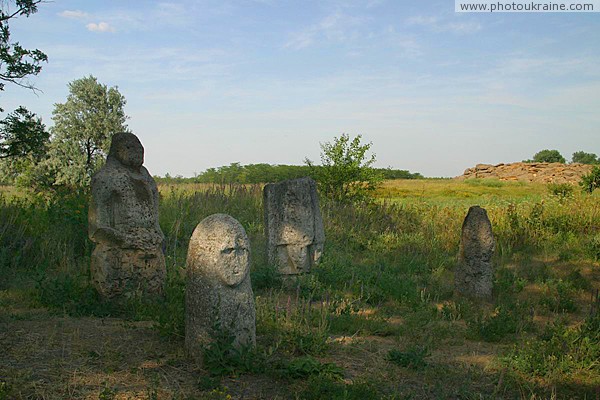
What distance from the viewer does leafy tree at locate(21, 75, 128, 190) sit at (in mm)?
28625

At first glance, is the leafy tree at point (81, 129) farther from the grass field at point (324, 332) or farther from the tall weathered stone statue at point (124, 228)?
the tall weathered stone statue at point (124, 228)

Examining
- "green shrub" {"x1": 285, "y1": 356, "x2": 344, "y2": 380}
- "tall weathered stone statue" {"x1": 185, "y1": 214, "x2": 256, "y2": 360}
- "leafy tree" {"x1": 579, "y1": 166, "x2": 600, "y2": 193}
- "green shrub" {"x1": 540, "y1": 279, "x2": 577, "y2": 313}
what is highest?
"leafy tree" {"x1": 579, "y1": 166, "x2": 600, "y2": 193}

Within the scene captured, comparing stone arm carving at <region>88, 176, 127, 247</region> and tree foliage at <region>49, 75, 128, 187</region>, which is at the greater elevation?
tree foliage at <region>49, 75, 128, 187</region>

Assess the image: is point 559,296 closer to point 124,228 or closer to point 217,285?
point 217,285

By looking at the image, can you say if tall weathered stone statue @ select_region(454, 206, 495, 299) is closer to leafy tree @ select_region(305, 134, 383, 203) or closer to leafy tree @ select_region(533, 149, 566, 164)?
leafy tree @ select_region(305, 134, 383, 203)

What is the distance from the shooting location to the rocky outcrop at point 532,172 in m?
30.9

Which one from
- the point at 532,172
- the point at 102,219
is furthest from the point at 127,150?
the point at 532,172

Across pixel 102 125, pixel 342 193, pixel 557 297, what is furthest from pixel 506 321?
pixel 102 125

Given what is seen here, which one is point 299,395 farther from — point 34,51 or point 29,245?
point 34,51

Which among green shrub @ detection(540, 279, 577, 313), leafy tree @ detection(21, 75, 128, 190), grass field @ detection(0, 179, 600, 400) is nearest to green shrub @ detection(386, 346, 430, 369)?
grass field @ detection(0, 179, 600, 400)

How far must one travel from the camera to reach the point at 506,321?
7633 millimetres

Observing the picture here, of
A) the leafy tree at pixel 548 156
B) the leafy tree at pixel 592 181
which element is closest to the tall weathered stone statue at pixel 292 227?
the leafy tree at pixel 592 181

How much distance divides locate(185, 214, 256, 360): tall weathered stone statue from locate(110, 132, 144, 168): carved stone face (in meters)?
2.66

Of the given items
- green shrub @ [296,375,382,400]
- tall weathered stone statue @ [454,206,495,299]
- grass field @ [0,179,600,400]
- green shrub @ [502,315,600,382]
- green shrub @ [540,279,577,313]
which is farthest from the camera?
tall weathered stone statue @ [454,206,495,299]
